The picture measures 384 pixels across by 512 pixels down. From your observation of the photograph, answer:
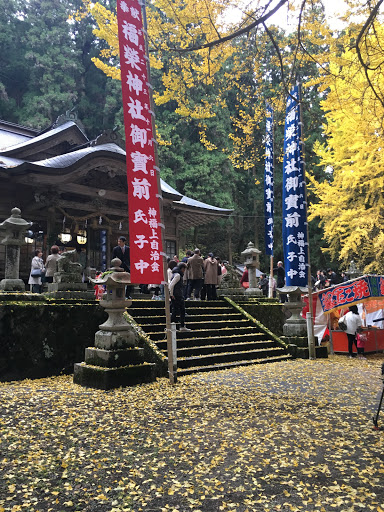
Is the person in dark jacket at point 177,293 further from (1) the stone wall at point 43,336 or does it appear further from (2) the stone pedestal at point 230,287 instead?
(2) the stone pedestal at point 230,287

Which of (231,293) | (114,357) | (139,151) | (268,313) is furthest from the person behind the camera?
(231,293)

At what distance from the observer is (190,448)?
3.93 m

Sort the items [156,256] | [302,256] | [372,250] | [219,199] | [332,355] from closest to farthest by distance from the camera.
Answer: [156,256], [302,256], [332,355], [372,250], [219,199]

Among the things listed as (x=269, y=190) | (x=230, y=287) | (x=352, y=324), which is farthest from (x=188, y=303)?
(x=269, y=190)

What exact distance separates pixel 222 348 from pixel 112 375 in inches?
132

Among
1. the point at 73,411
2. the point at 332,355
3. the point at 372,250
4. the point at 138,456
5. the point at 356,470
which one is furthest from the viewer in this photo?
the point at 372,250

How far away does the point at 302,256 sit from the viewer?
31.5 ft

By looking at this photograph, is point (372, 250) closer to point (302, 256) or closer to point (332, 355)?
point (332, 355)

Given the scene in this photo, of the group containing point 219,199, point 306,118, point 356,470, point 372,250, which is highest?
point 306,118

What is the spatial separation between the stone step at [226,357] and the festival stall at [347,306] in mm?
1970

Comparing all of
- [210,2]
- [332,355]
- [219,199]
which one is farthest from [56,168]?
[219,199]

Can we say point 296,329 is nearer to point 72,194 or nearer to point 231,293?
point 231,293

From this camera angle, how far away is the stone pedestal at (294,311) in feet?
33.4

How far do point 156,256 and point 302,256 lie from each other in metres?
4.48
